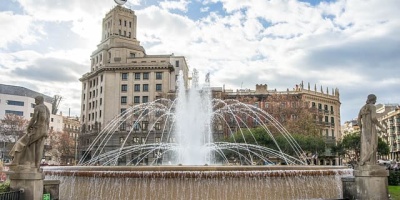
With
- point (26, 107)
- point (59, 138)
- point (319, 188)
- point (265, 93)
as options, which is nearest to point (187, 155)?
point (319, 188)

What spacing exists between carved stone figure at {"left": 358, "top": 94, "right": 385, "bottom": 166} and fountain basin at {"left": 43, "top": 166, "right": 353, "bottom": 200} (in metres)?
1.79

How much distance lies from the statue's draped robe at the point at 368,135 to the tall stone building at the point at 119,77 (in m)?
65.4

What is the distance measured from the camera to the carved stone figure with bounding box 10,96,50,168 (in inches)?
477

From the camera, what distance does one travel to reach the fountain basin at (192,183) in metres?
12.9

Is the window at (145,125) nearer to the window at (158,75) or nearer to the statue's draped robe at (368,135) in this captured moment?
the window at (158,75)

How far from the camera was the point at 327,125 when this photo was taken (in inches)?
3620

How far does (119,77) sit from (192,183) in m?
76.7

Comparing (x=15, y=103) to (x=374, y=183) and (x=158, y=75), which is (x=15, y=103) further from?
(x=374, y=183)

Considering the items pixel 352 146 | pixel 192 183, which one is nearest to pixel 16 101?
pixel 352 146

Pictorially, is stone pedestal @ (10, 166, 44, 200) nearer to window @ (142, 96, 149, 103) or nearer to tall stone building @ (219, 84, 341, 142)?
tall stone building @ (219, 84, 341, 142)

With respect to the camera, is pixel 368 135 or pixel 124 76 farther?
Result: pixel 124 76

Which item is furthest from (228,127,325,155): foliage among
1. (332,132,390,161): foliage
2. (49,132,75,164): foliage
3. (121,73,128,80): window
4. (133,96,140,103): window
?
(49,132,75,164): foliage

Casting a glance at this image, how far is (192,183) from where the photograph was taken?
508 inches

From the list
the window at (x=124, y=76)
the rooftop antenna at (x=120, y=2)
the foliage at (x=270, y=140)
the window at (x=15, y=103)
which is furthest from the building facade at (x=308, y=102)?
the window at (x=15, y=103)
